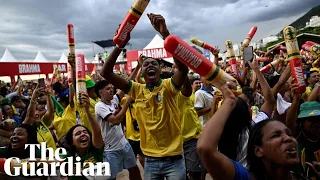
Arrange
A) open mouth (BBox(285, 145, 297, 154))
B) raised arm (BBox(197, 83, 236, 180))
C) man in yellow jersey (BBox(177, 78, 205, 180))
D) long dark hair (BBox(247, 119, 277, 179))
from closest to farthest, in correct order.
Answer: raised arm (BBox(197, 83, 236, 180)) → open mouth (BBox(285, 145, 297, 154)) → long dark hair (BBox(247, 119, 277, 179)) → man in yellow jersey (BBox(177, 78, 205, 180))

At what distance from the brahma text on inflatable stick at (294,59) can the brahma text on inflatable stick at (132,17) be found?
167 centimetres

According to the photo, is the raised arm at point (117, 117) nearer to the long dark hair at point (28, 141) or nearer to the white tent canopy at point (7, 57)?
the long dark hair at point (28, 141)

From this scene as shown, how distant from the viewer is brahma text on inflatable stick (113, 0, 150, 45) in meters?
2.54

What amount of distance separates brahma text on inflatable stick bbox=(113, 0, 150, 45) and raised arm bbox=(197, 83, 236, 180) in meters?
1.34

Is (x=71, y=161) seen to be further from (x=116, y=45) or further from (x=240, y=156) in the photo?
(x=240, y=156)

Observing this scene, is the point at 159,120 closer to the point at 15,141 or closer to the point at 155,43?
the point at 15,141

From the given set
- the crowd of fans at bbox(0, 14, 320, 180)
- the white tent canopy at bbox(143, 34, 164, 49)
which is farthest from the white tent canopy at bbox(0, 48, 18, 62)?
the crowd of fans at bbox(0, 14, 320, 180)

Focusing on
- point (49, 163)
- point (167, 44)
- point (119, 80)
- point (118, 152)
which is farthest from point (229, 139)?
point (118, 152)

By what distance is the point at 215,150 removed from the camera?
4.94 ft

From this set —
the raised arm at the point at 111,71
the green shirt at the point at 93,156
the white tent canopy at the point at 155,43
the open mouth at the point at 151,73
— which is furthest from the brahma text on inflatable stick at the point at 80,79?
the white tent canopy at the point at 155,43

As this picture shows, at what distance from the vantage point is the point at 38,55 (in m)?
26.8

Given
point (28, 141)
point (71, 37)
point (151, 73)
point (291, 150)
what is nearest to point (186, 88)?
point (151, 73)

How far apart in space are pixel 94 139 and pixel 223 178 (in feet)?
5.78

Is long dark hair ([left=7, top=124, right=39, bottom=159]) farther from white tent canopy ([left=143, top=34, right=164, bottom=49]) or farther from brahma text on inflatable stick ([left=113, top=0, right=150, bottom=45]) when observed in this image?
white tent canopy ([left=143, top=34, right=164, bottom=49])
